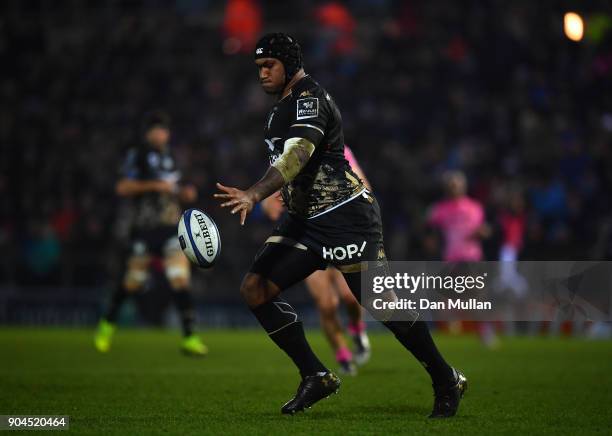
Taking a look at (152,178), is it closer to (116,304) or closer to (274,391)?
(116,304)

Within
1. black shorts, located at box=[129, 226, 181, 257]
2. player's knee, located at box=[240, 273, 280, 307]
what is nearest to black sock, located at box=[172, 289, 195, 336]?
black shorts, located at box=[129, 226, 181, 257]

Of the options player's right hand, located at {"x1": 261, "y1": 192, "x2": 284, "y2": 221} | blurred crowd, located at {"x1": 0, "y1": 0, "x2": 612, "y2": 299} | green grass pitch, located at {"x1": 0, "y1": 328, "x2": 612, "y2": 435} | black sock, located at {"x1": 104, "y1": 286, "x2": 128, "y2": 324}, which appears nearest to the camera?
green grass pitch, located at {"x1": 0, "y1": 328, "x2": 612, "y2": 435}

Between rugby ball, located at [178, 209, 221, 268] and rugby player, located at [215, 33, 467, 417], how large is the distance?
1.41ft

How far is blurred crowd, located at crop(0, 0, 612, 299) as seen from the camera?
1988 centimetres

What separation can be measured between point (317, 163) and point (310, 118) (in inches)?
16.1

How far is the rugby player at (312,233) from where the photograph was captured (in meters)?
6.80

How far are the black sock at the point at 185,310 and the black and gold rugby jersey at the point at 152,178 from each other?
37.3 inches

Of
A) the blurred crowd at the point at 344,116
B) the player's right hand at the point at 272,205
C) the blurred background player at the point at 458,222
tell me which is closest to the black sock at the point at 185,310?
the player's right hand at the point at 272,205

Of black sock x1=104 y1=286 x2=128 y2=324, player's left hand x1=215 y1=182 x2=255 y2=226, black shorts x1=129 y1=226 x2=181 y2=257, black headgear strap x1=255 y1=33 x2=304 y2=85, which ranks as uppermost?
black headgear strap x1=255 y1=33 x2=304 y2=85

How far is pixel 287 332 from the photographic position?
7070 mm

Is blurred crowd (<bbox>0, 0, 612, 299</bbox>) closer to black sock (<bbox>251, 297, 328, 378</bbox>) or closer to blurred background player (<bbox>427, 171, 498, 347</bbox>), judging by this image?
blurred background player (<bbox>427, 171, 498, 347</bbox>)

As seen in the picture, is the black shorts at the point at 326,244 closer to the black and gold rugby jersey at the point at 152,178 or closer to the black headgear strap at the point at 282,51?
the black headgear strap at the point at 282,51

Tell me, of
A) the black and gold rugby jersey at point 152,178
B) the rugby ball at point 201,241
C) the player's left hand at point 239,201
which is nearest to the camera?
the player's left hand at point 239,201

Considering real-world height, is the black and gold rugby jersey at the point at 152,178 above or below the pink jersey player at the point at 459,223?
above
